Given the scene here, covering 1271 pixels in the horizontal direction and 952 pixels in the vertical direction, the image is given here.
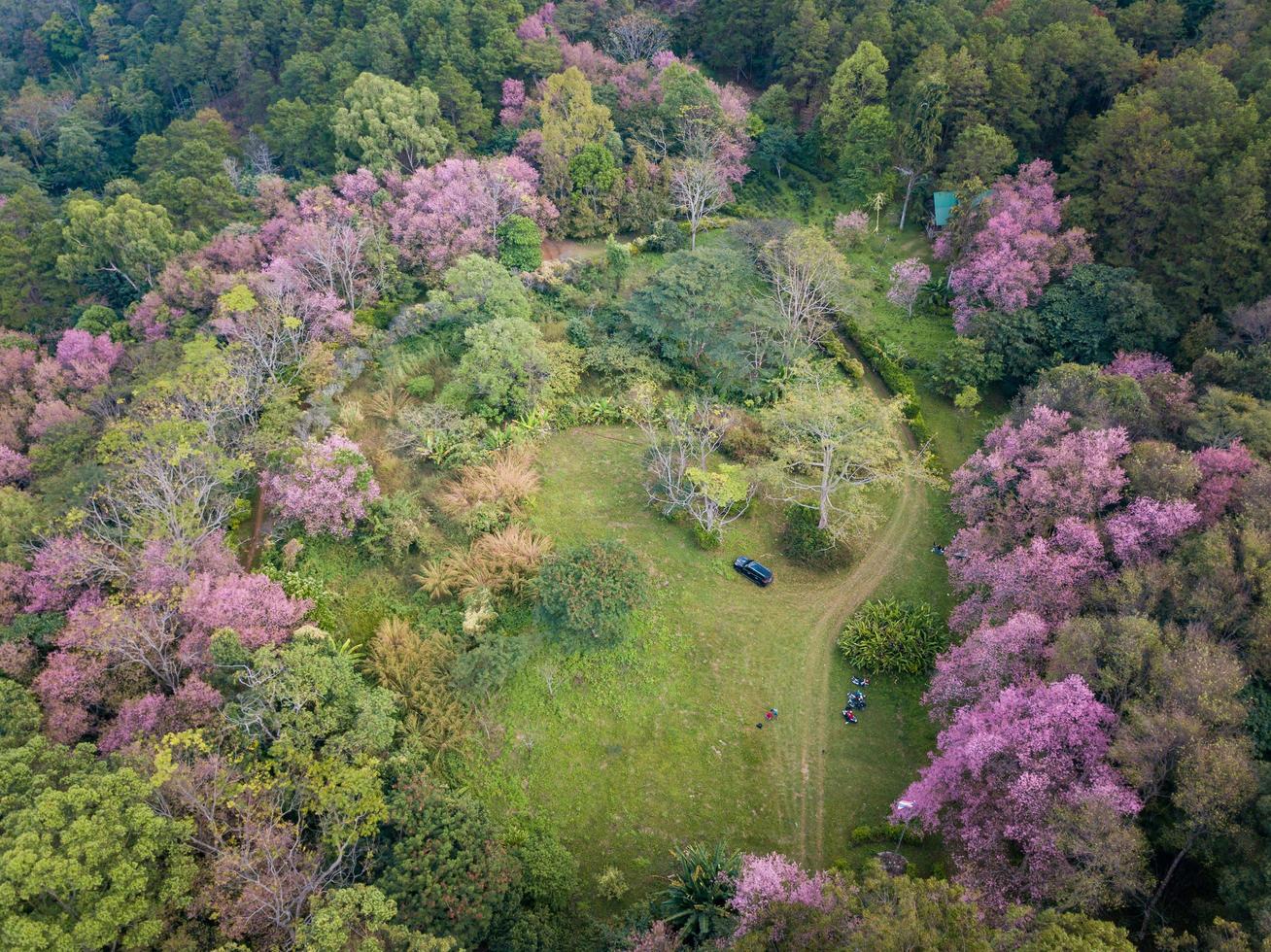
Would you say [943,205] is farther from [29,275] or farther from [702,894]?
[29,275]

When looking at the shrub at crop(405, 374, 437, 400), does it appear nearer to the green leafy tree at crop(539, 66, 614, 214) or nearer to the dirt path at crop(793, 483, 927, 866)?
the green leafy tree at crop(539, 66, 614, 214)

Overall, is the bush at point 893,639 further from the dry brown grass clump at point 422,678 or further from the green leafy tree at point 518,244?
the green leafy tree at point 518,244

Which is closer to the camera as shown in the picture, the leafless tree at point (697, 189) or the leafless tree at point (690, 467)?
the leafless tree at point (690, 467)

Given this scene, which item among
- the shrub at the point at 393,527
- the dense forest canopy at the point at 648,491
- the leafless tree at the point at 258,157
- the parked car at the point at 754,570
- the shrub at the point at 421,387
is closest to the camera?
the dense forest canopy at the point at 648,491

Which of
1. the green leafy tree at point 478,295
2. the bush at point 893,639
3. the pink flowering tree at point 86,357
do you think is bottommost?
the pink flowering tree at point 86,357

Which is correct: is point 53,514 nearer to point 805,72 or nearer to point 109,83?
point 805,72

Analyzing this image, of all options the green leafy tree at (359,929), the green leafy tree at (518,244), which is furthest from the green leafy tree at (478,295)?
the green leafy tree at (359,929)
